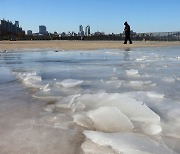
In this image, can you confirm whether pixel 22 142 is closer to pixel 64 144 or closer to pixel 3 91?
pixel 64 144

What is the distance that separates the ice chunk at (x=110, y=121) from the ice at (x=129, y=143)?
0.42ft

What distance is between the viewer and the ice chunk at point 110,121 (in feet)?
7.65

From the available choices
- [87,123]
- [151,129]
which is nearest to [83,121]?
[87,123]

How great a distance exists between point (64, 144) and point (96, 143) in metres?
0.22

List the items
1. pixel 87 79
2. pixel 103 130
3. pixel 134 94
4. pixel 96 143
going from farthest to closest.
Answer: pixel 87 79 → pixel 134 94 → pixel 103 130 → pixel 96 143

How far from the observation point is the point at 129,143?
202cm

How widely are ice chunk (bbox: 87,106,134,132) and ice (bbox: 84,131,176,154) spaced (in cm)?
13

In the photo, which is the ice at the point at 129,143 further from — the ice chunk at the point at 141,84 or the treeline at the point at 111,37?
the treeline at the point at 111,37

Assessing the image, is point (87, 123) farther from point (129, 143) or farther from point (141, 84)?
point (141, 84)

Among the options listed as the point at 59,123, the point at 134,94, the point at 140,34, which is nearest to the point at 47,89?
the point at 134,94

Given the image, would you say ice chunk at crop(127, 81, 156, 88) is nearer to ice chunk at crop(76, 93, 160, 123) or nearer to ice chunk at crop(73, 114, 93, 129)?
ice chunk at crop(76, 93, 160, 123)

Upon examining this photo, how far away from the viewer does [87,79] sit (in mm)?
5016

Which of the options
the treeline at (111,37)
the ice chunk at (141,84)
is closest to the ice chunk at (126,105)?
the ice chunk at (141,84)

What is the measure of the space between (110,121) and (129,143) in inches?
15.3
